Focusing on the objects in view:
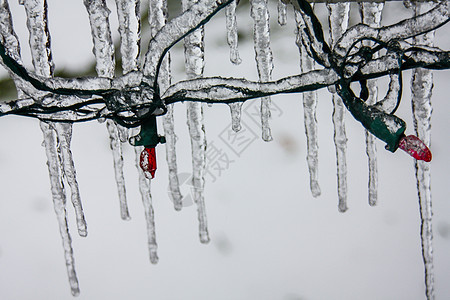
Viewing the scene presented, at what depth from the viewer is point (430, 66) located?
1069mm

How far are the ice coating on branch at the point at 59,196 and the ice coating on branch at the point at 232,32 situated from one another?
1.01 m

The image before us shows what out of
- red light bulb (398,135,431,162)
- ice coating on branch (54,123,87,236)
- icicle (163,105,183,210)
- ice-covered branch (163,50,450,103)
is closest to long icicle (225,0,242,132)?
icicle (163,105,183,210)

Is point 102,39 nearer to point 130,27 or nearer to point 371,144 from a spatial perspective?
point 130,27

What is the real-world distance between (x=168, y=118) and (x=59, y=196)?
0.71 meters

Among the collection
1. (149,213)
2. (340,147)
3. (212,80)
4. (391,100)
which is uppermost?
(212,80)

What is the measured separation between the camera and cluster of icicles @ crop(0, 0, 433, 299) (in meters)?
1.50

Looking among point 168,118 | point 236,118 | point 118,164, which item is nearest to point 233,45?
point 236,118

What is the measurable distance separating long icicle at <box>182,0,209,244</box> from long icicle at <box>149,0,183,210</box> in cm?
9

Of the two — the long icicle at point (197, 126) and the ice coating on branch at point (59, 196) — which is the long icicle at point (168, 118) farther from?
the ice coating on branch at point (59, 196)

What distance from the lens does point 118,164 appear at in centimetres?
185

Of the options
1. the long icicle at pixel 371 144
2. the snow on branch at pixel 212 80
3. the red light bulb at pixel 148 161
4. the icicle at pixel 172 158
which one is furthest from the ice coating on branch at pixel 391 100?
the icicle at pixel 172 158

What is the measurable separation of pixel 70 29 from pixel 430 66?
1968 mm

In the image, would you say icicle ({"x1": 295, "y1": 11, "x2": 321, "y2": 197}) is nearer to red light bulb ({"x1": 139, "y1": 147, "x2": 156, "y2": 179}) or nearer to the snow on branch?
the snow on branch

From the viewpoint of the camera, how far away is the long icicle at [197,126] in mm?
1527
